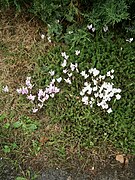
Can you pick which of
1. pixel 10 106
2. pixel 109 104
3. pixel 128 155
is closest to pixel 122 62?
pixel 109 104

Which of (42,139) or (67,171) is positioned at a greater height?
(42,139)

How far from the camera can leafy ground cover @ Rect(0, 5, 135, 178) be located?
3359 mm

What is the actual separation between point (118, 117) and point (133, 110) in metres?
0.14

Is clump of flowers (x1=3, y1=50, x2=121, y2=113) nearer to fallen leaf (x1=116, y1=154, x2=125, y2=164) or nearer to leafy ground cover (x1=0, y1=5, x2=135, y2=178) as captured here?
leafy ground cover (x1=0, y1=5, x2=135, y2=178)

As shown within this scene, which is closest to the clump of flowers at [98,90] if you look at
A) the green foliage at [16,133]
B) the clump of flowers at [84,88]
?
the clump of flowers at [84,88]

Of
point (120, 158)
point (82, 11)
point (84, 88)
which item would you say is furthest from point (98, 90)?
point (82, 11)

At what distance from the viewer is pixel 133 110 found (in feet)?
11.3

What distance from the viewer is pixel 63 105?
3508 millimetres

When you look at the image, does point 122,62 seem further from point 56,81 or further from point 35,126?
point 35,126

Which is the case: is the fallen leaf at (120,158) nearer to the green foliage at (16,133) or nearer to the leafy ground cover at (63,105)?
the leafy ground cover at (63,105)

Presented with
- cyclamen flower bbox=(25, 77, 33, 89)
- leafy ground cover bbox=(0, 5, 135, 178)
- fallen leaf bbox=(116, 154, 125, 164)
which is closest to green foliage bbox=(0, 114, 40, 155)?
leafy ground cover bbox=(0, 5, 135, 178)

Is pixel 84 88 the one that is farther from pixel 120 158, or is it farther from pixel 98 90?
pixel 120 158

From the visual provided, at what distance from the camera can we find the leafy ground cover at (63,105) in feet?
11.0

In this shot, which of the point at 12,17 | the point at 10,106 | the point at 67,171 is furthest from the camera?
the point at 12,17
